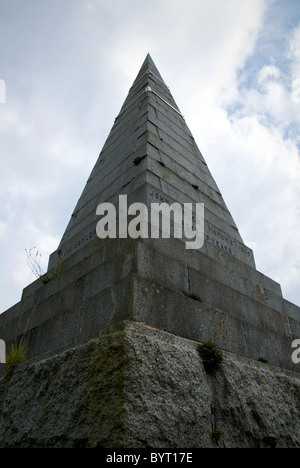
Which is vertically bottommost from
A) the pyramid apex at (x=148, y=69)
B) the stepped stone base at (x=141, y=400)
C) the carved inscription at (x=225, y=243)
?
the stepped stone base at (x=141, y=400)

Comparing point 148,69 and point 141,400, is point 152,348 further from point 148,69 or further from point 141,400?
point 148,69

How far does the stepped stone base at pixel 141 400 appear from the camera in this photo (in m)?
2.26

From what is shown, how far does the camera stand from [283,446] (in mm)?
2971

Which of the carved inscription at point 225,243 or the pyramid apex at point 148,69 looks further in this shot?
the pyramid apex at point 148,69

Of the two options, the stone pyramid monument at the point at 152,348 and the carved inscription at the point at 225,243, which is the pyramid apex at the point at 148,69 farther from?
the carved inscription at the point at 225,243

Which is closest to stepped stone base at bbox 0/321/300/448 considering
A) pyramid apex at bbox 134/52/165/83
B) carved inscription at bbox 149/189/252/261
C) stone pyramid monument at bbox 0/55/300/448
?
stone pyramid monument at bbox 0/55/300/448

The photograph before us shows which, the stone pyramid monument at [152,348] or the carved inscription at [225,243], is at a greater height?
the carved inscription at [225,243]

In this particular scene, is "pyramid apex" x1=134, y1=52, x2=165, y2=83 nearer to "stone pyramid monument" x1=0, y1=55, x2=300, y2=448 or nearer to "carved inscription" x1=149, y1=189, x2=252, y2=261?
"stone pyramid monument" x1=0, y1=55, x2=300, y2=448

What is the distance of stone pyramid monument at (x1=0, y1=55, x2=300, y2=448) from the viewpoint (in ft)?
7.79

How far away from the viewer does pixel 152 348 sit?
2586mm

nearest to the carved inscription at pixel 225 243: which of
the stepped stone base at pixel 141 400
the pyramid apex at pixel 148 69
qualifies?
the stepped stone base at pixel 141 400

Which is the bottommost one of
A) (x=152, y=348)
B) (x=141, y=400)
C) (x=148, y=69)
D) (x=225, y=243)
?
(x=141, y=400)


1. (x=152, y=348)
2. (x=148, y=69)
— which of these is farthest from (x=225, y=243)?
(x=148, y=69)

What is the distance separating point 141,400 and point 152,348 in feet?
1.28
